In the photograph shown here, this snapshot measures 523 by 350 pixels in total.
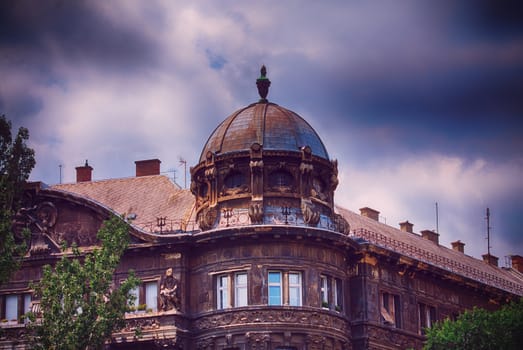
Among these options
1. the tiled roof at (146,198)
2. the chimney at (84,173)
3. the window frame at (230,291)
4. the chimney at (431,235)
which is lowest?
the window frame at (230,291)

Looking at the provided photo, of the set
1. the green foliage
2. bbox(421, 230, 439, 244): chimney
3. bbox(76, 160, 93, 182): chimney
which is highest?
bbox(76, 160, 93, 182): chimney

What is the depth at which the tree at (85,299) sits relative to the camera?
220 feet

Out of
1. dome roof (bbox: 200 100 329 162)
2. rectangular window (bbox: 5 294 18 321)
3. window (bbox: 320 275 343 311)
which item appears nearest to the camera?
window (bbox: 320 275 343 311)

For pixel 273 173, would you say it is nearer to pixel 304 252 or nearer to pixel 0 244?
pixel 304 252

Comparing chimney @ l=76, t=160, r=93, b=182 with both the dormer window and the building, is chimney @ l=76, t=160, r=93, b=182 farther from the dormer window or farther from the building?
Answer: the dormer window


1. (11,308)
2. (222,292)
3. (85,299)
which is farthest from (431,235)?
(85,299)

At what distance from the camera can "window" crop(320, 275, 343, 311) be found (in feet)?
240

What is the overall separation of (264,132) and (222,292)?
746 centimetres

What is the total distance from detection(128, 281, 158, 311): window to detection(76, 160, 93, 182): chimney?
14.9m

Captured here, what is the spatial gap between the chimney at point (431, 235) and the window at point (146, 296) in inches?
1066

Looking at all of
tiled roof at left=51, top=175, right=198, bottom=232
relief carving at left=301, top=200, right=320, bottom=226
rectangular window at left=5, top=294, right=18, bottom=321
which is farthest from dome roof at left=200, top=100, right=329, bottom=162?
rectangular window at left=5, top=294, right=18, bottom=321

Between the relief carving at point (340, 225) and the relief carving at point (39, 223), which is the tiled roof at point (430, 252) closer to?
the relief carving at point (340, 225)

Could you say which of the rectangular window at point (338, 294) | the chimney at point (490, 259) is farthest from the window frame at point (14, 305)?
the chimney at point (490, 259)

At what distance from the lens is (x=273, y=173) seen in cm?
7344
